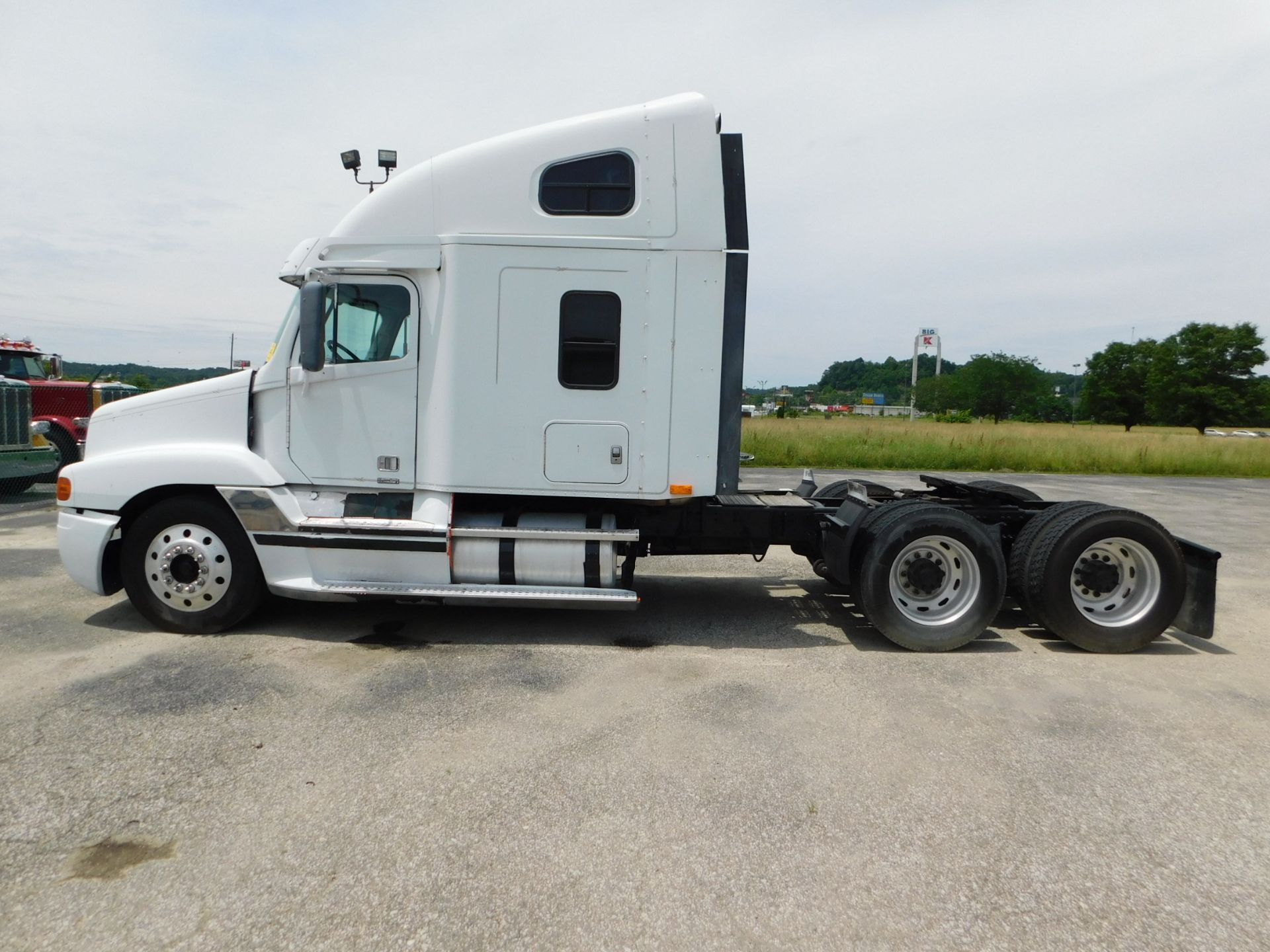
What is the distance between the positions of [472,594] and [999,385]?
93045mm

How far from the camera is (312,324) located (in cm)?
509

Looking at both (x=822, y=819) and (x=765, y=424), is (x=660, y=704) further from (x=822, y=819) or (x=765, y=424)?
(x=765, y=424)

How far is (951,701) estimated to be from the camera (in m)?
4.54

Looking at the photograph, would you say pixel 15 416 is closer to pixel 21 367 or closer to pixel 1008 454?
pixel 21 367

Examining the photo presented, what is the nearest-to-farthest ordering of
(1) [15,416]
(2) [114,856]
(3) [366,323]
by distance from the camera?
(2) [114,856]
(3) [366,323]
(1) [15,416]

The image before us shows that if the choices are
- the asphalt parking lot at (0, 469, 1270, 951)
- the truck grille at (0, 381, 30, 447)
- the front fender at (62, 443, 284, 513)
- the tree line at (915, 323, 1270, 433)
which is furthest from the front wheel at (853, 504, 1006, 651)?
the tree line at (915, 323, 1270, 433)

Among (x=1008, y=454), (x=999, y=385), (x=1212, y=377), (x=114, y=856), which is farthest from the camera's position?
(x=999, y=385)

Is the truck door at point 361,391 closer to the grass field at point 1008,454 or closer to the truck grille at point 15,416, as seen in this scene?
the truck grille at point 15,416

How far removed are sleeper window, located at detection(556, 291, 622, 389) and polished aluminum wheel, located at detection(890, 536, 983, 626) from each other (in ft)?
7.88

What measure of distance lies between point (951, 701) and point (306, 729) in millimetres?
3544

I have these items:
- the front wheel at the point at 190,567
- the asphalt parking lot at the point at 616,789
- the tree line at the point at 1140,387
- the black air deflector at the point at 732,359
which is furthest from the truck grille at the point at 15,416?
the tree line at the point at 1140,387

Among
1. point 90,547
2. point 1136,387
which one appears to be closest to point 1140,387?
point 1136,387

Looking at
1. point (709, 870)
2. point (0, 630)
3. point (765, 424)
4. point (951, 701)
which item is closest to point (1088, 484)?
point (765, 424)

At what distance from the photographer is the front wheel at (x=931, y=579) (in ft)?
17.4
